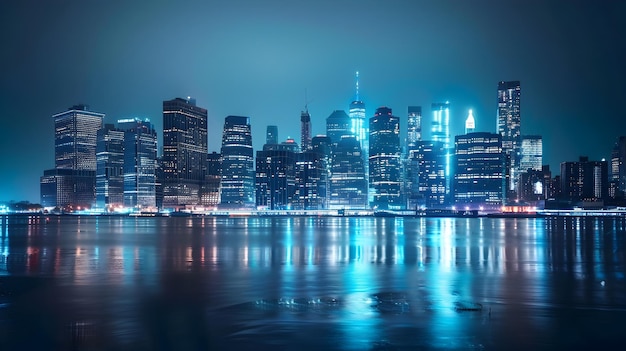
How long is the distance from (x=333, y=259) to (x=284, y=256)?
532cm

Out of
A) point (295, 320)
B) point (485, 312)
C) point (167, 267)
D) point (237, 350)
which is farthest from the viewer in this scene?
point (167, 267)

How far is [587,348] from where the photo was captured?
63.2 feet

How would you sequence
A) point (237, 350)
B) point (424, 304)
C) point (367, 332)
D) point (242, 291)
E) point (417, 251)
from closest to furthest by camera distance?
point (237, 350), point (367, 332), point (424, 304), point (242, 291), point (417, 251)

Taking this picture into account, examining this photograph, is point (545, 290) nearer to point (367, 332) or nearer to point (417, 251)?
point (367, 332)

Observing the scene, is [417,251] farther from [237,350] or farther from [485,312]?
[237,350]

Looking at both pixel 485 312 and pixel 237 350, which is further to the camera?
pixel 485 312

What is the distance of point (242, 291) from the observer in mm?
31516

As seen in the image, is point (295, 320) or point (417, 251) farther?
point (417, 251)

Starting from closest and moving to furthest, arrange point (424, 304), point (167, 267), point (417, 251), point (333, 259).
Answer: point (424, 304) → point (167, 267) → point (333, 259) → point (417, 251)

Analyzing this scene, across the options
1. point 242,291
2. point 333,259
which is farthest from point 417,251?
point 242,291

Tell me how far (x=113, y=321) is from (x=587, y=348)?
17.3 meters

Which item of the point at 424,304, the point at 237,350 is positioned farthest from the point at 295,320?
the point at 424,304

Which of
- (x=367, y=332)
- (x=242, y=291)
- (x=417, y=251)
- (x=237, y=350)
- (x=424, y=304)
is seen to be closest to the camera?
(x=237, y=350)

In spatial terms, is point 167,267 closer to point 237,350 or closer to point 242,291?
point 242,291
